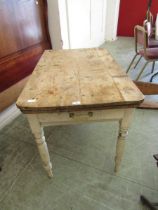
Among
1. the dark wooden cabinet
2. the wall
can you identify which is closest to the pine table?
the dark wooden cabinet

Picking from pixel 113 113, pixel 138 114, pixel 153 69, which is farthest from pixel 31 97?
pixel 153 69

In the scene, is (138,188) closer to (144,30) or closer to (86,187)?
(86,187)

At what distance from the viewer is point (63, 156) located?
1.32 m

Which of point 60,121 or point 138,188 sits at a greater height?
point 60,121

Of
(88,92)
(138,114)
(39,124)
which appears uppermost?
(88,92)

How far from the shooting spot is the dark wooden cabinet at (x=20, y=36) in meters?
1.60

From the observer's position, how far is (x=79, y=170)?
1203mm

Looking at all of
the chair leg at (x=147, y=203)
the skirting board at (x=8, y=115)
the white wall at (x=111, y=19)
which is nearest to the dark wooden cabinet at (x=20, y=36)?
the skirting board at (x=8, y=115)

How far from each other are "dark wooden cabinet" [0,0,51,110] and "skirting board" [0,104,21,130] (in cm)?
23

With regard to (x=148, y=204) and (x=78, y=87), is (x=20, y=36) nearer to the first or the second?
(x=78, y=87)

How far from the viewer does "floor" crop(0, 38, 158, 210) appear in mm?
1024

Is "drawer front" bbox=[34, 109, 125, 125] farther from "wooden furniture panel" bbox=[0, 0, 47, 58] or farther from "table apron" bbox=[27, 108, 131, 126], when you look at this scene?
"wooden furniture panel" bbox=[0, 0, 47, 58]

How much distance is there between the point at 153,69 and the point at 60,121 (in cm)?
237

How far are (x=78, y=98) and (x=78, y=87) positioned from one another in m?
0.12
